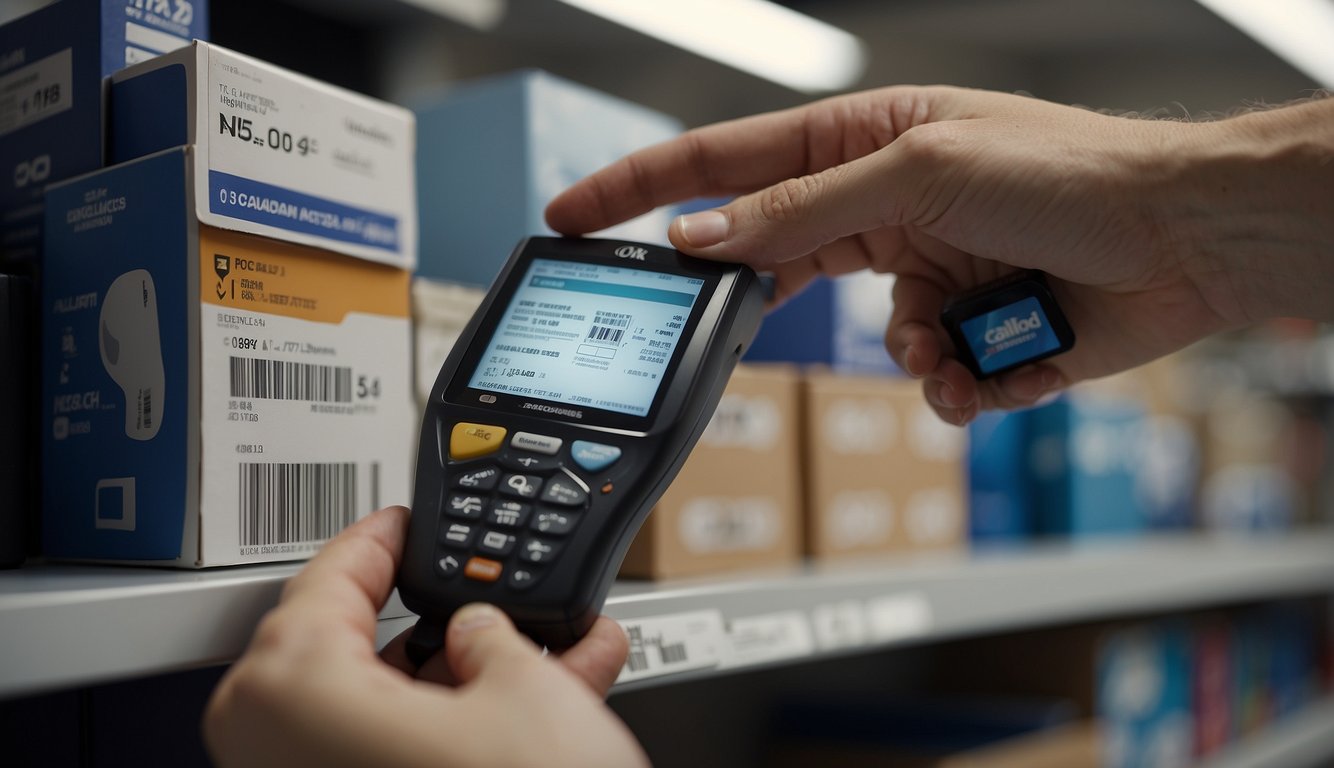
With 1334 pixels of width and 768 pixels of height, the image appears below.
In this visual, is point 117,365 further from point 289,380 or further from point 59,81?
point 59,81

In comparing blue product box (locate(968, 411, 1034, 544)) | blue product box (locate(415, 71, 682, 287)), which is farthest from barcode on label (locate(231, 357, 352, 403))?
blue product box (locate(968, 411, 1034, 544))

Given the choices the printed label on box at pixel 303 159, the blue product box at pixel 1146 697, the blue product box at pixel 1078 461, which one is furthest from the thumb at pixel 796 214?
the blue product box at pixel 1146 697

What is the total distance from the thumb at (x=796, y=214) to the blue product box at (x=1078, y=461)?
1078 millimetres

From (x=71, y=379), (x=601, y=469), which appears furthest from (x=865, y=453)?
(x=71, y=379)

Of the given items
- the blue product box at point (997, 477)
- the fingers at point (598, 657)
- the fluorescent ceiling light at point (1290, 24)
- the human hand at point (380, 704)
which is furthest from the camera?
the fluorescent ceiling light at point (1290, 24)

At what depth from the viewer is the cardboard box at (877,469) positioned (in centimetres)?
132

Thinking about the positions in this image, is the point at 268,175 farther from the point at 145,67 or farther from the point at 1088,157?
the point at 1088,157

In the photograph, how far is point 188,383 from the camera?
0.70 m

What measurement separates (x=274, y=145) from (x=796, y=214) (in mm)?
365

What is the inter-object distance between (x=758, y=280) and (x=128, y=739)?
57cm

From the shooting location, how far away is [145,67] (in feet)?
2.46

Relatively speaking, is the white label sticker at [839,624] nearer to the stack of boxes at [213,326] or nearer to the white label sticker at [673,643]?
the white label sticker at [673,643]

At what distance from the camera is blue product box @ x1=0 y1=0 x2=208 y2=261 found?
0.77m

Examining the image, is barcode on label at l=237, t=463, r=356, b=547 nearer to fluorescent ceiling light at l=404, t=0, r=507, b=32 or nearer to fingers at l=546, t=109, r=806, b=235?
fingers at l=546, t=109, r=806, b=235
